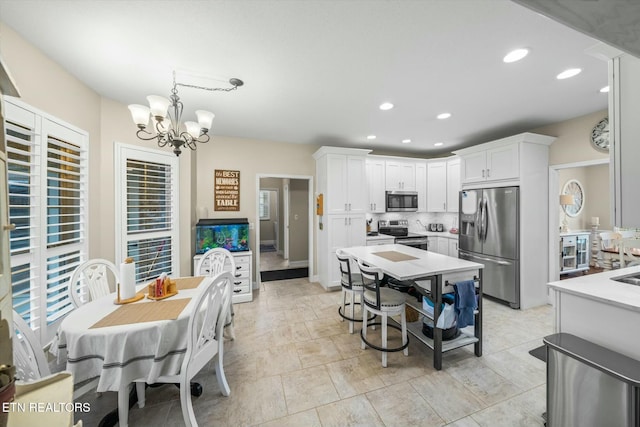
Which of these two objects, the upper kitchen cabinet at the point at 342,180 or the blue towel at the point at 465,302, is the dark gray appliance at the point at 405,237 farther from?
the blue towel at the point at 465,302

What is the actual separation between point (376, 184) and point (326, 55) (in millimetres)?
2995

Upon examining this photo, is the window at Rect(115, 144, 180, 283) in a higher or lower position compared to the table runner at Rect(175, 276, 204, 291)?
higher

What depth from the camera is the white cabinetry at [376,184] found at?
14.8ft

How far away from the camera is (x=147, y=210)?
3023 millimetres

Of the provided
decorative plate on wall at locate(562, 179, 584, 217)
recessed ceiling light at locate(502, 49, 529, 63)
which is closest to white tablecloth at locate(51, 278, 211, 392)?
recessed ceiling light at locate(502, 49, 529, 63)

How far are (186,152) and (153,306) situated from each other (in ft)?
7.84

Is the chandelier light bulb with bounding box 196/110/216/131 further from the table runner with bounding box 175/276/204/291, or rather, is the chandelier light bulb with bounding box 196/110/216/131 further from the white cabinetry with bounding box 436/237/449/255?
the white cabinetry with bounding box 436/237/449/255

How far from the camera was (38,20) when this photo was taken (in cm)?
152

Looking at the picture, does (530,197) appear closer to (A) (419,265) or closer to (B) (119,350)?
(A) (419,265)

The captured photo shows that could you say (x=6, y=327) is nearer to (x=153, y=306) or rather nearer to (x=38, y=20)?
(x=153, y=306)

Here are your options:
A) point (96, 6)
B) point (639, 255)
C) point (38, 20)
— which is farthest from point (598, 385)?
point (639, 255)

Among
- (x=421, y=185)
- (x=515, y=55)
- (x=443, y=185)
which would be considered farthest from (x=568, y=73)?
(x=421, y=185)

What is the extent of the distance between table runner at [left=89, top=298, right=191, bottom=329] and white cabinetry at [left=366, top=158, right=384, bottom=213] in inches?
138

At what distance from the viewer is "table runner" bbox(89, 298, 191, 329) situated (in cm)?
147
